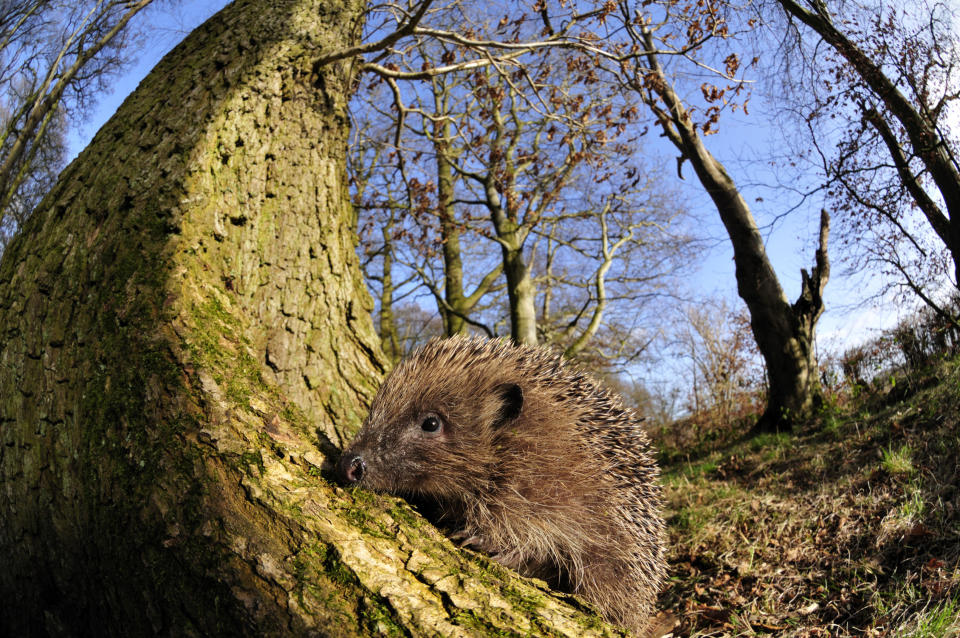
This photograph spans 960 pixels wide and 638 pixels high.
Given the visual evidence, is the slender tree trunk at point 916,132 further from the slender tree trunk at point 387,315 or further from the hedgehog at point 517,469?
the slender tree trunk at point 387,315

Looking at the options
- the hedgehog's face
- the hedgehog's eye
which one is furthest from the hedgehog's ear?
the hedgehog's eye

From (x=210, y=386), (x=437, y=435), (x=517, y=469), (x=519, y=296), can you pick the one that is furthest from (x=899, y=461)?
(x=519, y=296)

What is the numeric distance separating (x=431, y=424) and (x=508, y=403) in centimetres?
47

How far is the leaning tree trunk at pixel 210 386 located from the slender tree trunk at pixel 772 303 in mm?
7422

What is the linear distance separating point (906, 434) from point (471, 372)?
19.1ft

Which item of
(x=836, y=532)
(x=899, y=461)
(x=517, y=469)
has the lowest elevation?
(x=836, y=532)

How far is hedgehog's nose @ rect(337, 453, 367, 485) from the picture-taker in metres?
2.46

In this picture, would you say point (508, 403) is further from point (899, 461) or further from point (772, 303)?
point (772, 303)

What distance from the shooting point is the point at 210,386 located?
243cm

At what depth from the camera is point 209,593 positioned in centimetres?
181

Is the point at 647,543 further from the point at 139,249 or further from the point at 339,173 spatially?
the point at 339,173

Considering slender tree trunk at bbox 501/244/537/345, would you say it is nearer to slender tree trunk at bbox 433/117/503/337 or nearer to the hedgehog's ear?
slender tree trunk at bbox 433/117/503/337

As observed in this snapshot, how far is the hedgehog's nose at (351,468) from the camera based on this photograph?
8.09 ft

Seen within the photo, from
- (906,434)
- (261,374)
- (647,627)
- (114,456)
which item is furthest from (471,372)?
(906,434)
